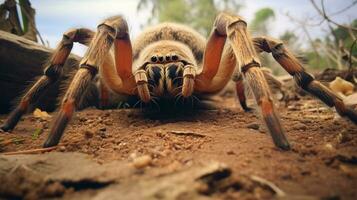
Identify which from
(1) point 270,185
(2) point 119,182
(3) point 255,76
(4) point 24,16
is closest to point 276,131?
(3) point 255,76

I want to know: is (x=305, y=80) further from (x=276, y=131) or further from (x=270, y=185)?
(x=270, y=185)

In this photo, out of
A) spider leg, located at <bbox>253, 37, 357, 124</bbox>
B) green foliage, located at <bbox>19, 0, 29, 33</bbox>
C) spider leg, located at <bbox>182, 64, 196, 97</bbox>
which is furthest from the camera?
green foliage, located at <bbox>19, 0, 29, 33</bbox>

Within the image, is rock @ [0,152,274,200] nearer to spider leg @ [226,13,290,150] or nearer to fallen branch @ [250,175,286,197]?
fallen branch @ [250,175,286,197]

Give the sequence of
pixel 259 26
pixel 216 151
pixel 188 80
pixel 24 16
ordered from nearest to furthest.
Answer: pixel 216 151, pixel 188 80, pixel 24 16, pixel 259 26

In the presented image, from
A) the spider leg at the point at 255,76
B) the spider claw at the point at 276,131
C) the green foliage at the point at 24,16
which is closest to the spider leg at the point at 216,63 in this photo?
the spider leg at the point at 255,76

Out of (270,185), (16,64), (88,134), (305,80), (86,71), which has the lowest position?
(270,185)

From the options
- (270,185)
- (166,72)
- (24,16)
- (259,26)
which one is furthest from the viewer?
(259,26)

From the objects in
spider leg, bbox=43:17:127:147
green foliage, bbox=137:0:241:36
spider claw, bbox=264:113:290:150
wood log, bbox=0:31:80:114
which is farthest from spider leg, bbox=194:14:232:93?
green foliage, bbox=137:0:241:36
